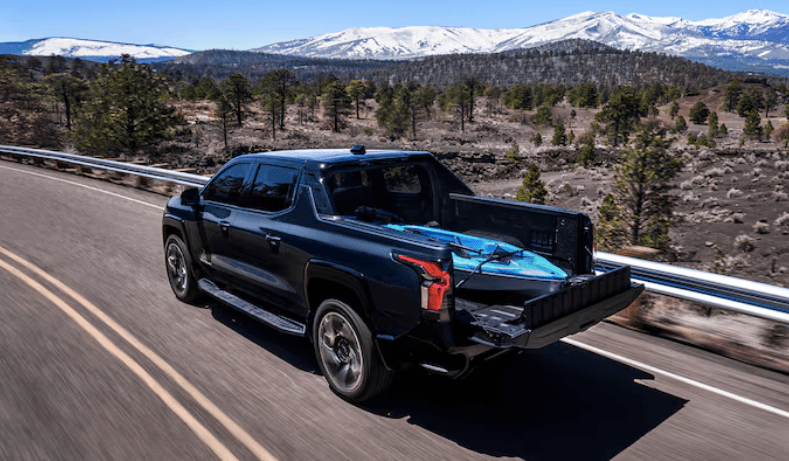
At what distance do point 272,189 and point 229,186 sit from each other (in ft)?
2.77

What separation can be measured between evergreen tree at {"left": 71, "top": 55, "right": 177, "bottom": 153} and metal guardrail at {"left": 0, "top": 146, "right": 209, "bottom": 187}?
25.4 m

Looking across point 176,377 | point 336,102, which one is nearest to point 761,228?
point 176,377

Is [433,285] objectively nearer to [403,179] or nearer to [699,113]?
[403,179]

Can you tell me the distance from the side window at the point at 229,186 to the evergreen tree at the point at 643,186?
21.5m

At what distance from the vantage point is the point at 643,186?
2641 centimetres

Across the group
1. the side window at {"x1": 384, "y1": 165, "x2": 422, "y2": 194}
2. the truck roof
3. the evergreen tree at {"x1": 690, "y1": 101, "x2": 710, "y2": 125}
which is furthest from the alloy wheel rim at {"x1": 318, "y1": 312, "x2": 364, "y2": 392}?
the evergreen tree at {"x1": 690, "y1": 101, "x2": 710, "y2": 125}

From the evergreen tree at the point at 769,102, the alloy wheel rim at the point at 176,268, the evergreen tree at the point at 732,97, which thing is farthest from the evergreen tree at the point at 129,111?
the evergreen tree at the point at 732,97

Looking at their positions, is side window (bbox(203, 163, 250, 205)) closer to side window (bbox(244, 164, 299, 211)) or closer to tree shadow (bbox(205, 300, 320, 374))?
side window (bbox(244, 164, 299, 211))

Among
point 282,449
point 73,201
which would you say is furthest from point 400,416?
point 73,201

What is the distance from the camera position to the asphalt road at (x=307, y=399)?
162 inches

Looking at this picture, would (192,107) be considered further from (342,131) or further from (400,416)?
(400,416)

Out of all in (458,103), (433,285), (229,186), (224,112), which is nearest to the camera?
(433,285)

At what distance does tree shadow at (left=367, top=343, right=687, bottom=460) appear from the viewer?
4.16 metres

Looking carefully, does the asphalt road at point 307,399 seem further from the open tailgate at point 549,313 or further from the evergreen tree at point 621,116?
the evergreen tree at point 621,116
